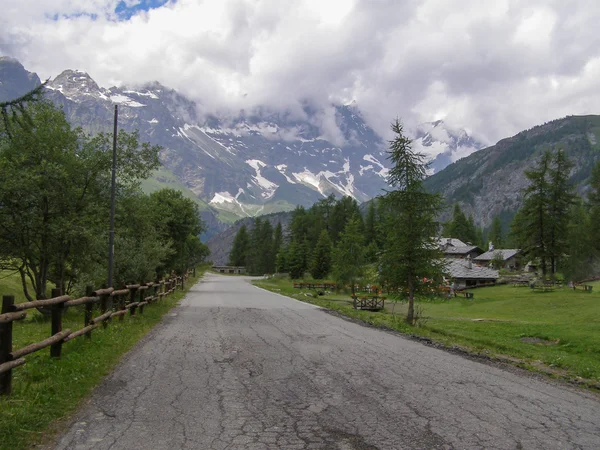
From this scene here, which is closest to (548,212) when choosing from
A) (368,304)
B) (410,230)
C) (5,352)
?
(368,304)

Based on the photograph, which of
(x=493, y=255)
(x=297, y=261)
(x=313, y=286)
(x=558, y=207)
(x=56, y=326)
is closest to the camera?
(x=56, y=326)

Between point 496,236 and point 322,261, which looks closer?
point 322,261

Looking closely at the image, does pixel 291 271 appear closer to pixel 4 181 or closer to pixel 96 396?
pixel 4 181

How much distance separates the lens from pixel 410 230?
21.5 meters

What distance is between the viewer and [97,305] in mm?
20156

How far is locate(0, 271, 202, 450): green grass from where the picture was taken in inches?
216

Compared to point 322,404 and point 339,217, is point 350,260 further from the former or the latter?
point 339,217

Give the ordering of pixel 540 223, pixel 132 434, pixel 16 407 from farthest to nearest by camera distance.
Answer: pixel 540 223 → pixel 16 407 → pixel 132 434

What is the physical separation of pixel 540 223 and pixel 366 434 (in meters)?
59.6

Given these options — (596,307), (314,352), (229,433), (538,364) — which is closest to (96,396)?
(229,433)

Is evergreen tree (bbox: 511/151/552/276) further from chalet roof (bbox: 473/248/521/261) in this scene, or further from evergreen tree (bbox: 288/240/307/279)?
evergreen tree (bbox: 288/240/307/279)

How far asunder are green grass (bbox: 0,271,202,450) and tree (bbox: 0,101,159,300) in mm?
6820

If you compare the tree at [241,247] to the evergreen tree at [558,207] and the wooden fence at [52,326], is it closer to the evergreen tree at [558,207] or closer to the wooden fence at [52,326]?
the evergreen tree at [558,207]

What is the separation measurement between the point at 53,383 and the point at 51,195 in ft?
45.7
